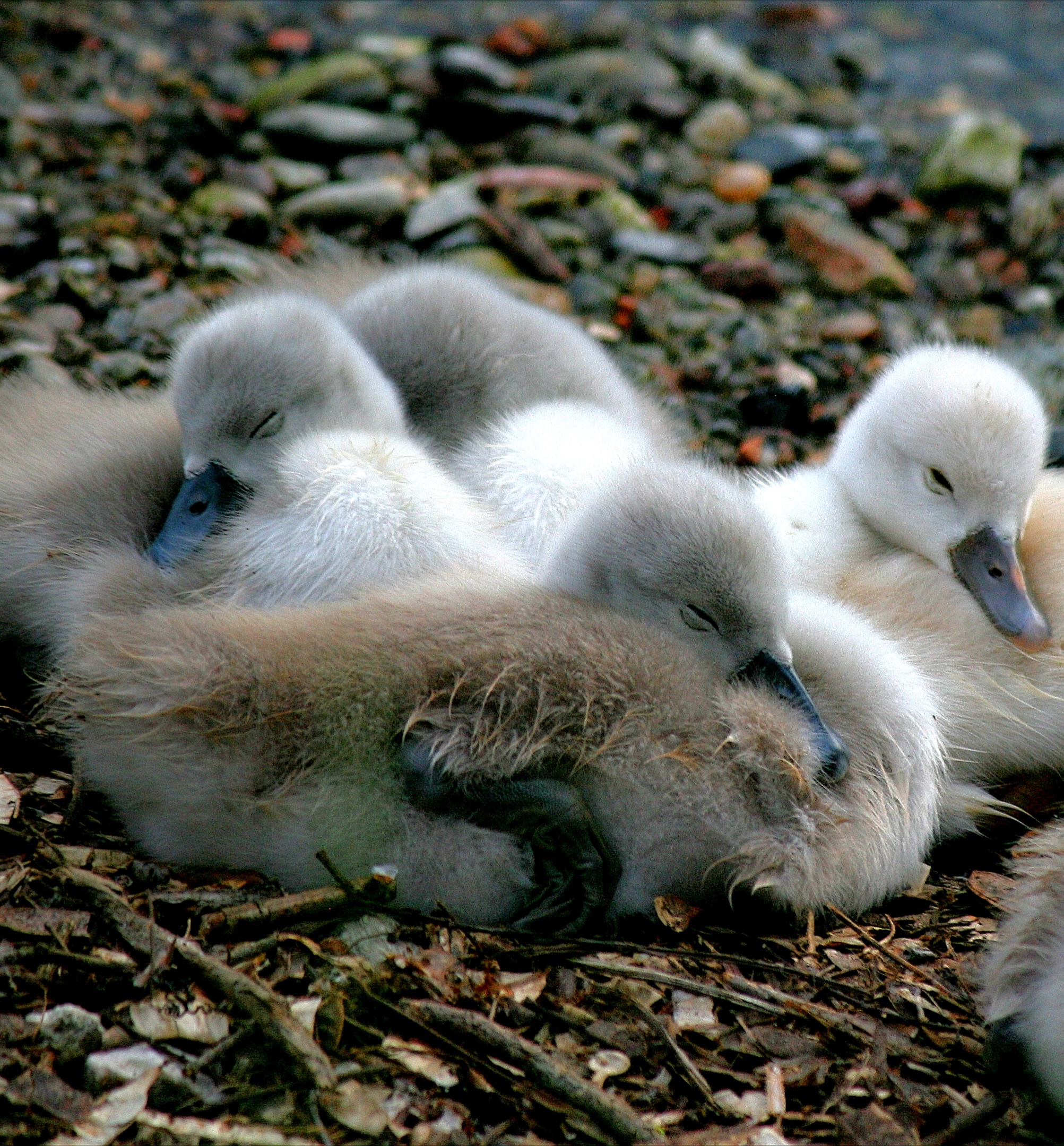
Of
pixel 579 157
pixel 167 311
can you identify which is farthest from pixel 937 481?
pixel 579 157

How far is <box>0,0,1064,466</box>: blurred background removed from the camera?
484cm

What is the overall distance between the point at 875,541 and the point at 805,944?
1.20 metres

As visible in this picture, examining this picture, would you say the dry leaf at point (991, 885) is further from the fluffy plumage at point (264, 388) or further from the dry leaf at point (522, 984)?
the fluffy plumage at point (264, 388)

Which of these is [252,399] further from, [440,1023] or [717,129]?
[717,129]

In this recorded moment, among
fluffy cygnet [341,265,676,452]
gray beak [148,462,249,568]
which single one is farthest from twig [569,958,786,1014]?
fluffy cygnet [341,265,676,452]

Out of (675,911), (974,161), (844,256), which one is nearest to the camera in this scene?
(675,911)

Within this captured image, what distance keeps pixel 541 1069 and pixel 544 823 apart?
0.44m

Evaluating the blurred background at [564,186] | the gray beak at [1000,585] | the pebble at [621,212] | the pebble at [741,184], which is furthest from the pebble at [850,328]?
the gray beak at [1000,585]

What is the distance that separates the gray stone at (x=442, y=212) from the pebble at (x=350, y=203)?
88 mm

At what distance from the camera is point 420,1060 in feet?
7.09

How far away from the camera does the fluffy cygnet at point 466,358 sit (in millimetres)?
3525

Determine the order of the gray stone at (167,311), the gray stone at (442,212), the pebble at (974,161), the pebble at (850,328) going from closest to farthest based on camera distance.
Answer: the gray stone at (167,311), the pebble at (850,328), the gray stone at (442,212), the pebble at (974,161)

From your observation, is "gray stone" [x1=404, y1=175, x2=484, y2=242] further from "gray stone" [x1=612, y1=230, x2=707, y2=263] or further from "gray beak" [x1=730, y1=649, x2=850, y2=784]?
"gray beak" [x1=730, y1=649, x2=850, y2=784]

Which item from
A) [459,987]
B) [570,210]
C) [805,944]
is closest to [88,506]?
[459,987]
